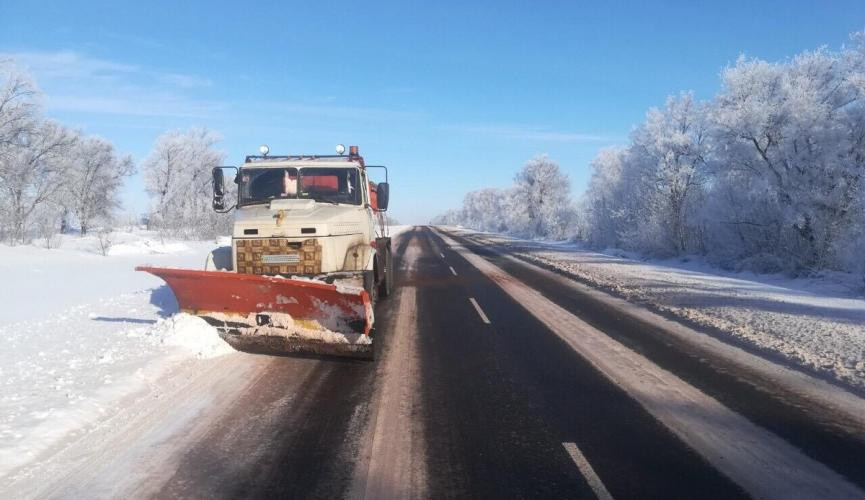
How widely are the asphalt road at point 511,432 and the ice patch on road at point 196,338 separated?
0.94 meters

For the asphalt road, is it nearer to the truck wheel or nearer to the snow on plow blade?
the snow on plow blade

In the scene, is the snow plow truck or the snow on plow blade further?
the snow plow truck

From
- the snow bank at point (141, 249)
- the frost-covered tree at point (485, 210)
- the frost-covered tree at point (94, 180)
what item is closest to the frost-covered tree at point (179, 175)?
the frost-covered tree at point (94, 180)

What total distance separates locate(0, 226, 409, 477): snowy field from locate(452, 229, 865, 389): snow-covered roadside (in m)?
7.65

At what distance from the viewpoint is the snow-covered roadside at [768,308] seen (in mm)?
7316

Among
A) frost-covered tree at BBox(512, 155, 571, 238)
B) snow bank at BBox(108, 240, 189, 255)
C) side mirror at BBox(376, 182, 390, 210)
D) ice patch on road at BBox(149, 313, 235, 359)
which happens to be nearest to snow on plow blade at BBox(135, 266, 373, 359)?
ice patch on road at BBox(149, 313, 235, 359)

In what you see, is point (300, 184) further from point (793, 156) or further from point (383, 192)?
point (793, 156)

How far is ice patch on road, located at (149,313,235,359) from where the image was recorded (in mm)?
7098

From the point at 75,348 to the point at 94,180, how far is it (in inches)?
1429

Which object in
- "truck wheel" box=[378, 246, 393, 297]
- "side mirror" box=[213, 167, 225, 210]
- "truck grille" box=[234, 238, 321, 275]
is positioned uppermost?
"side mirror" box=[213, 167, 225, 210]

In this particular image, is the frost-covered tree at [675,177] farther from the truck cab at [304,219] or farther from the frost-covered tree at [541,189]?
the frost-covered tree at [541,189]

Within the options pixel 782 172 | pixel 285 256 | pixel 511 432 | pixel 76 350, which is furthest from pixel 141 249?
pixel 782 172

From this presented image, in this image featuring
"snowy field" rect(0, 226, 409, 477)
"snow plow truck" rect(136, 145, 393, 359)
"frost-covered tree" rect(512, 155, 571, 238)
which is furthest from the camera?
"frost-covered tree" rect(512, 155, 571, 238)

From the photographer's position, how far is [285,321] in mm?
6766
